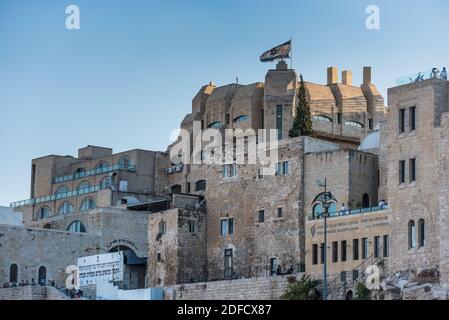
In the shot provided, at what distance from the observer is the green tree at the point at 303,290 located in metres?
74.9

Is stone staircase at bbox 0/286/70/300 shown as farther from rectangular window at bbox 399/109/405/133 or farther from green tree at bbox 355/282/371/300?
rectangular window at bbox 399/109/405/133

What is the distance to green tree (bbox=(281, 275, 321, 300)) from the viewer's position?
74.9m

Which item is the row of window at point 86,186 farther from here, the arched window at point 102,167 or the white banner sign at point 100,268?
the white banner sign at point 100,268

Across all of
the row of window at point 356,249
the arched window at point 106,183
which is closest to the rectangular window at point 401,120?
the row of window at point 356,249

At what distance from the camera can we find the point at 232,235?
86500mm

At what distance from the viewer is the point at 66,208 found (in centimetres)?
10569

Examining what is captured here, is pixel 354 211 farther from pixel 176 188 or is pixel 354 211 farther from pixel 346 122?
pixel 346 122

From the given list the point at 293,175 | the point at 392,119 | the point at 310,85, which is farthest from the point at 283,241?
the point at 310,85

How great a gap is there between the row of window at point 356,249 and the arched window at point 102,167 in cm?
2938

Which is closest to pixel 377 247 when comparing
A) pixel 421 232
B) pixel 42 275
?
pixel 421 232

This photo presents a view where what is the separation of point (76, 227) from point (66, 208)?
8197 mm

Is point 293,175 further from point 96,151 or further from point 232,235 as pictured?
point 96,151

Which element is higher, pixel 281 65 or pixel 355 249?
pixel 281 65

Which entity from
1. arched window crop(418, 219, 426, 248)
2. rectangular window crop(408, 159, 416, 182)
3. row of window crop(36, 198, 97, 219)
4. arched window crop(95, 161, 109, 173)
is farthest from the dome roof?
arched window crop(95, 161, 109, 173)
